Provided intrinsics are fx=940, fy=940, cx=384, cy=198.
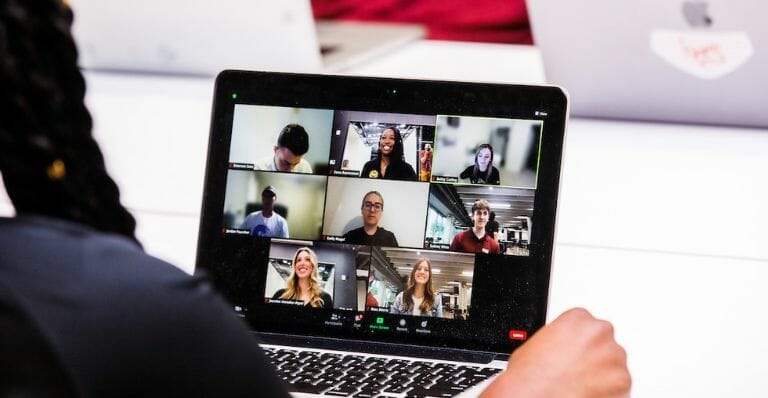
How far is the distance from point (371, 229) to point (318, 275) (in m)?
0.07

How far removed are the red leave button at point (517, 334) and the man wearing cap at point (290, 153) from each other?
0.79ft

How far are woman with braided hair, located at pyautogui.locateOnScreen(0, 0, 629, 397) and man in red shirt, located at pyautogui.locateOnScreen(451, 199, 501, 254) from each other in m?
0.44

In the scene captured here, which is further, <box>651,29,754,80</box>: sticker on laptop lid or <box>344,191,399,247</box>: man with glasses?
<box>651,29,754,80</box>: sticker on laptop lid

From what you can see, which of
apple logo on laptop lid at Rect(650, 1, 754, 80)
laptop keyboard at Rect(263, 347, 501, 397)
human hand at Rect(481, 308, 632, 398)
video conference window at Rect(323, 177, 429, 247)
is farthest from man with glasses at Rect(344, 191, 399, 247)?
apple logo on laptop lid at Rect(650, 1, 754, 80)

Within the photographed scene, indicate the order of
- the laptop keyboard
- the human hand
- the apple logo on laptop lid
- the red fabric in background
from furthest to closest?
1. the red fabric in background
2. the apple logo on laptop lid
3. the laptop keyboard
4. the human hand

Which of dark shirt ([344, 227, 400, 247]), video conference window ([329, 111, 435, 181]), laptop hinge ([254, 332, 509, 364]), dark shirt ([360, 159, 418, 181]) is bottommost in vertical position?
laptop hinge ([254, 332, 509, 364])

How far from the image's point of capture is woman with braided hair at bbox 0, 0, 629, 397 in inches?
15.0

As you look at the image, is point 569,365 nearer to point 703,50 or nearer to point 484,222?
point 484,222

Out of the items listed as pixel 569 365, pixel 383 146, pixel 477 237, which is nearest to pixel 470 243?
pixel 477 237

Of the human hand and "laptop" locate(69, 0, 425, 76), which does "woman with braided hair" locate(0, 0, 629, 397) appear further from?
"laptop" locate(69, 0, 425, 76)

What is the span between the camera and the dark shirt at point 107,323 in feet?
1.24

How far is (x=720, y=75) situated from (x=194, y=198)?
1.95 ft

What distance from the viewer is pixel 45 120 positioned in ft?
1.39

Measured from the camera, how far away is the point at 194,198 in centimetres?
104
